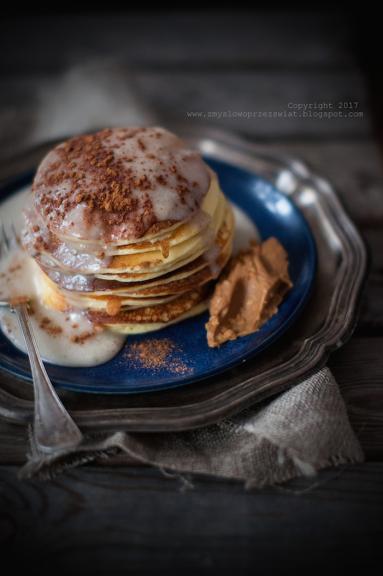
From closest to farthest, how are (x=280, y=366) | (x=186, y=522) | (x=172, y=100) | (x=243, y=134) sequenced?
1. (x=186, y=522)
2. (x=280, y=366)
3. (x=243, y=134)
4. (x=172, y=100)

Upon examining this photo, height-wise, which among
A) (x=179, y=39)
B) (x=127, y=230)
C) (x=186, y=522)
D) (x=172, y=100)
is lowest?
(x=186, y=522)

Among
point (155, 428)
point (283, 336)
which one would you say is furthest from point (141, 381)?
point (283, 336)

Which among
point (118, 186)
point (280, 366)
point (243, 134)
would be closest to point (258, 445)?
point (280, 366)

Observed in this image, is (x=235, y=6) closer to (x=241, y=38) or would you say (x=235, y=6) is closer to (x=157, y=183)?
(x=241, y=38)

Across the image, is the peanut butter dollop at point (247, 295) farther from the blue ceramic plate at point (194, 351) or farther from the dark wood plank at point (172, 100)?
the dark wood plank at point (172, 100)

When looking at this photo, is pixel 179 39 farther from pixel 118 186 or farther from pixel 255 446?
pixel 255 446
